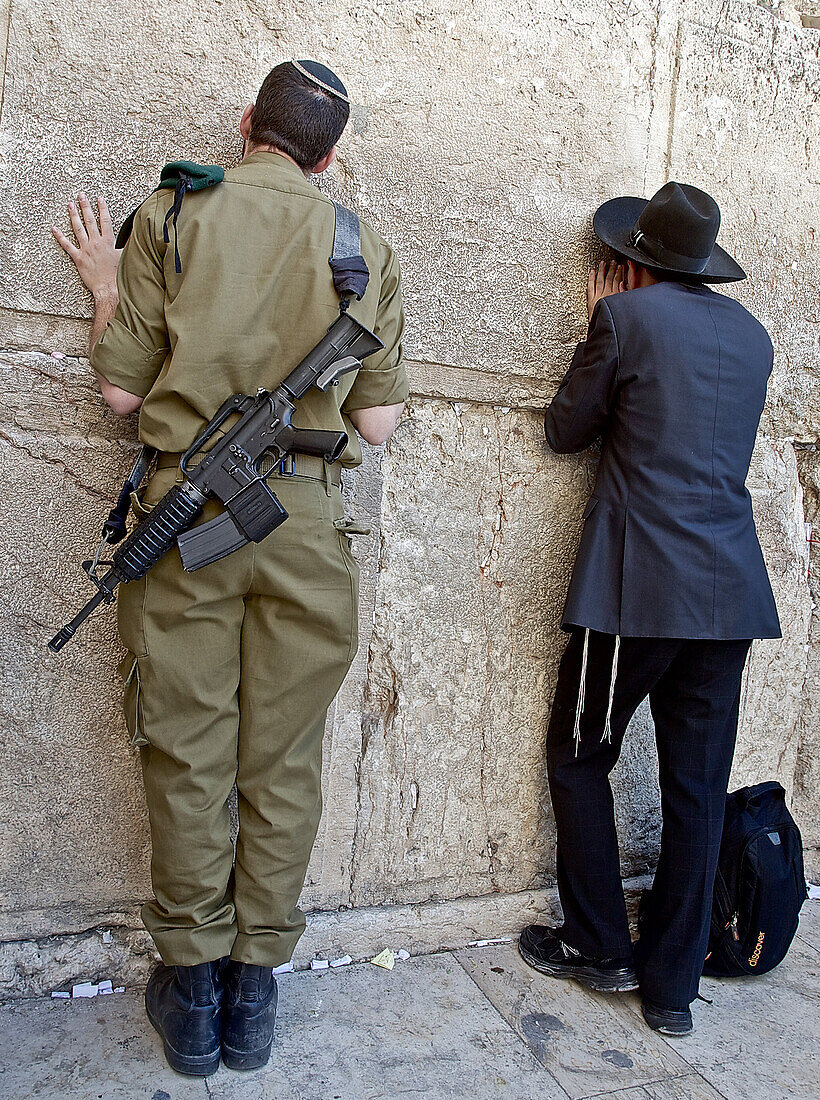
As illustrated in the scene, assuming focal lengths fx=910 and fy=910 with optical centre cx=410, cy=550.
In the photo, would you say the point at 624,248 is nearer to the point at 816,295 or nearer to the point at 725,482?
the point at 725,482

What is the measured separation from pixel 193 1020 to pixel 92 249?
1.63 metres

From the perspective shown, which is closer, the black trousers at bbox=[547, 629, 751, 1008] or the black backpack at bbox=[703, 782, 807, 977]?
the black trousers at bbox=[547, 629, 751, 1008]

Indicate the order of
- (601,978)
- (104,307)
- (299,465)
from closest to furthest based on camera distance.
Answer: (299,465) → (104,307) → (601,978)

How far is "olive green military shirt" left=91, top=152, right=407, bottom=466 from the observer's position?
1736 mm

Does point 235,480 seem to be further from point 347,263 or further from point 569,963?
point 569,963

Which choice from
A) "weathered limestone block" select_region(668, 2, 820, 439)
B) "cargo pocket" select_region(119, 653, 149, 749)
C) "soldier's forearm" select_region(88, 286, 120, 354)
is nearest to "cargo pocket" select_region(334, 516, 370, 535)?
"cargo pocket" select_region(119, 653, 149, 749)

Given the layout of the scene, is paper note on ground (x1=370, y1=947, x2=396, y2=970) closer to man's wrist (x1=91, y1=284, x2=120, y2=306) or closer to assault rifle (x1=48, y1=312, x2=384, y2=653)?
assault rifle (x1=48, y1=312, x2=384, y2=653)

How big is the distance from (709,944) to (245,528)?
1.67m

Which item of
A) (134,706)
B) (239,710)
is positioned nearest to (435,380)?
(239,710)

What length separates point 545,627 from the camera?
8.20ft

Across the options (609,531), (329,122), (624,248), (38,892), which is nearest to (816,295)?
(624,248)

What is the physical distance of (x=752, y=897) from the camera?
2.34 metres

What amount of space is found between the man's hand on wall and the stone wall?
48 millimetres

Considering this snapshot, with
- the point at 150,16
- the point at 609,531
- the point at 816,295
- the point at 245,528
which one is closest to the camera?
the point at 245,528
